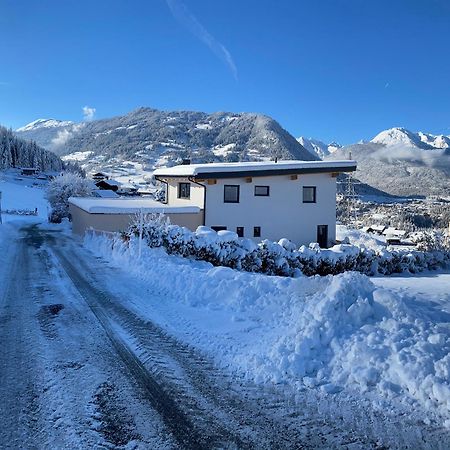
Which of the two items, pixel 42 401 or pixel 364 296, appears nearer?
pixel 42 401

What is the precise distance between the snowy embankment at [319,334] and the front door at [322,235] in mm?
15670

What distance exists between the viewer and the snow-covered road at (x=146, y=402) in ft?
13.3

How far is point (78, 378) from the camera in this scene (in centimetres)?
533

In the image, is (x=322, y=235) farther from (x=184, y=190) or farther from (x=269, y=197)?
(x=184, y=190)

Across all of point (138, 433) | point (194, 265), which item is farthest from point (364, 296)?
point (194, 265)

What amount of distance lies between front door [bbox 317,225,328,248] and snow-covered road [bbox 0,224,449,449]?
18.2 metres

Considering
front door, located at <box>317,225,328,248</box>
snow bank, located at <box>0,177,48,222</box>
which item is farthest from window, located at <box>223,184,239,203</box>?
snow bank, located at <box>0,177,48,222</box>

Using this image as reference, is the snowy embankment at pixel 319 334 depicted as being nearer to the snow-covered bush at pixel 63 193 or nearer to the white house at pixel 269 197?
the white house at pixel 269 197

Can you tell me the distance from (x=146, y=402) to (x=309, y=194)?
2080 centimetres

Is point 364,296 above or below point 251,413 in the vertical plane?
→ above

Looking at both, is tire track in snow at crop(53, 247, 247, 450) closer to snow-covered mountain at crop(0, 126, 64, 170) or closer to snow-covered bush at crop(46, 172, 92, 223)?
snow-covered bush at crop(46, 172, 92, 223)

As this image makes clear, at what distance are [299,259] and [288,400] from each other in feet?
36.3

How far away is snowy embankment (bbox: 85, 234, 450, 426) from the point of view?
514cm

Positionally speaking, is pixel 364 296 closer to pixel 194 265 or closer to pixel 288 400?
pixel 288 400
